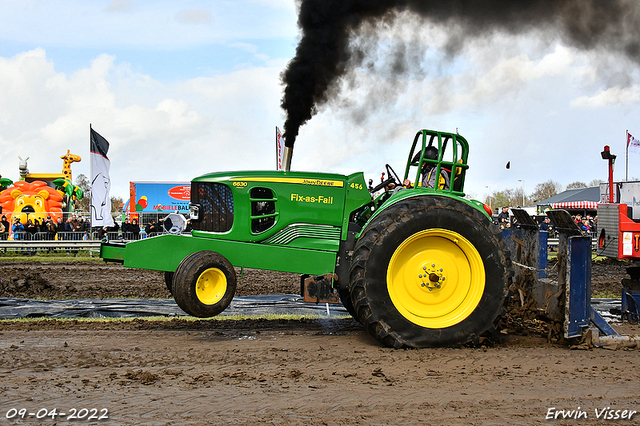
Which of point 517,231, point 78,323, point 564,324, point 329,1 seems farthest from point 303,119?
point 564,324

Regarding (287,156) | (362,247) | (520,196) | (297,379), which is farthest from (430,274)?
(520,196)

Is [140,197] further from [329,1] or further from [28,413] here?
[28,413]

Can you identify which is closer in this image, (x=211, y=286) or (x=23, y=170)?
(x=211, y=286)

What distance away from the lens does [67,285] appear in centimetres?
1082

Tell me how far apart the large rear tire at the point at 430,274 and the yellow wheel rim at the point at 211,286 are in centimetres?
134

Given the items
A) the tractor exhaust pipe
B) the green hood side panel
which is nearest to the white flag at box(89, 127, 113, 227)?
the tractor exhaust pipe

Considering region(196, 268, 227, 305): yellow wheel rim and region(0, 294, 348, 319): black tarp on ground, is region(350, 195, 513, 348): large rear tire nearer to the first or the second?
region(196, 268, 227, 305): yellow wheel rim

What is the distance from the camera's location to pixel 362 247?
5.31 meters

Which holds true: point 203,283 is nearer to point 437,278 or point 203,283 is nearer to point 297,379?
point 297,379

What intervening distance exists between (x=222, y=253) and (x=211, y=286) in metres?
0.38

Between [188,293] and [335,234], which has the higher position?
[335,234]

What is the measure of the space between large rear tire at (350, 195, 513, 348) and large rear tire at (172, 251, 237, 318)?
1.31 m

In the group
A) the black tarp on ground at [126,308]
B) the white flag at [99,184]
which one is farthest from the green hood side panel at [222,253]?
the white flag at [99,184]

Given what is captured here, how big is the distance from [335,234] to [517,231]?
2744 mm
